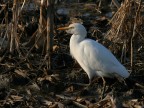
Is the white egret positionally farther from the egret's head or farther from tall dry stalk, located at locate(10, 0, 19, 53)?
tall dry stalk, located at locate(10, 0, 19, 53)

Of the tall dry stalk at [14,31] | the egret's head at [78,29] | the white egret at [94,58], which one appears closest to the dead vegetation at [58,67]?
the tall dry stalk at [14,31]

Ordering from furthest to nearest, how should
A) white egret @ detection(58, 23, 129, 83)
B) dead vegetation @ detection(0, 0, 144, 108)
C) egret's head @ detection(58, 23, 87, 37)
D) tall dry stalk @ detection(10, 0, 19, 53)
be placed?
tall dry stalk @ detection(10, 0, 19, 53) < egret's head @ detection(58, 23, 87, 37) < white egret @ detection(58, 23, 129, 83) < dead vegetation @ detection(0, 0, 144, 108)

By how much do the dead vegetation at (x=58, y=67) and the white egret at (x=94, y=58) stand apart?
243 millimetres

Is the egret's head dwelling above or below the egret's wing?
above

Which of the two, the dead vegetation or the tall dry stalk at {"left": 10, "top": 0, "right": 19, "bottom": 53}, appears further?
the tall dry stalk at {"left": 10, "top": 0, "right": 19, "bottom": 53}

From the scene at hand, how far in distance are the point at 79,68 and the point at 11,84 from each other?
4.23ft

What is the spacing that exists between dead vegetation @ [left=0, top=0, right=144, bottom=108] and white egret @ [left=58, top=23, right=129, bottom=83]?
9.6 inches

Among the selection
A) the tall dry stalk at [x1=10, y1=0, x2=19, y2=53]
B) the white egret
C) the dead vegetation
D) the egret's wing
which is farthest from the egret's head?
the tall dry stalk at [x1=10, y1=0, x2=19, y2=53]

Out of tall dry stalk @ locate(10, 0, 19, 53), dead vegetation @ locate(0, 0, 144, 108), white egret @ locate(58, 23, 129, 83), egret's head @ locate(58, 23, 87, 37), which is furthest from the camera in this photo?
tall dry stalk @ locate(10, 0, 19, 53)

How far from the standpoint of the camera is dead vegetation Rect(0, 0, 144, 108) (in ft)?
27.0

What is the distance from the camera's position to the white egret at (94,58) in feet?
28.2

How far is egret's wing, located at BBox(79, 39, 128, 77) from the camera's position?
28.2 feet

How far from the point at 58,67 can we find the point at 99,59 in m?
1.08

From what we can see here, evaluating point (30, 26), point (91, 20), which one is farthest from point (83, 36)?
point (91, 20)
